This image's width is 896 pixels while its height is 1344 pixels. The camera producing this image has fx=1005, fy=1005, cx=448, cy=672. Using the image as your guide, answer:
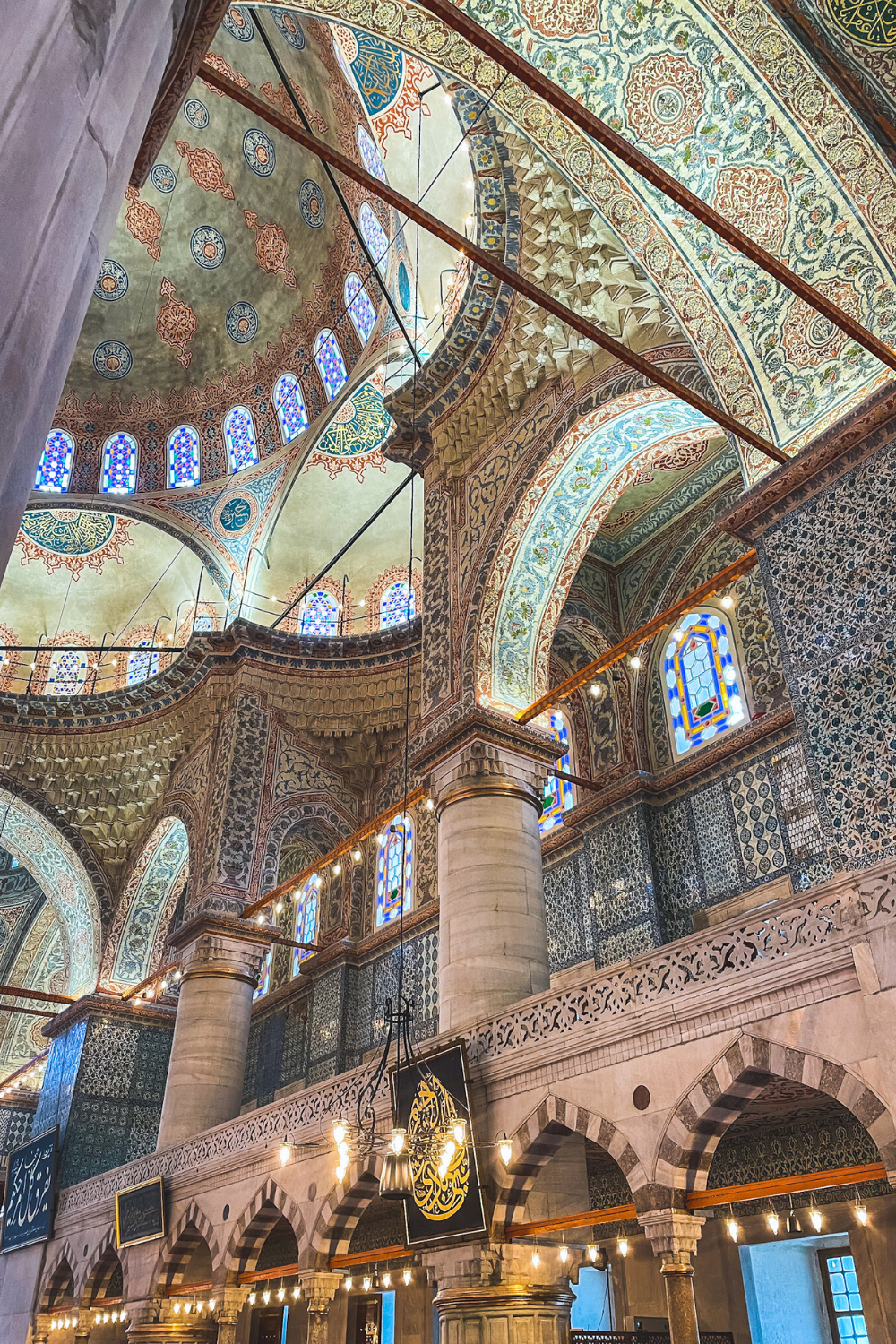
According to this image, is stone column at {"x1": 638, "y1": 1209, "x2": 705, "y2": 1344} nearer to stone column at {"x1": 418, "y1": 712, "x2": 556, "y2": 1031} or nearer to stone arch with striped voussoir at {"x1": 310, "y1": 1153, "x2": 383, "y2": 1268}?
stone column at {"x1": 418, "y1": 712, "x2": 556, "y2": 1031}

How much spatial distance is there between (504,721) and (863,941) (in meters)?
4.08

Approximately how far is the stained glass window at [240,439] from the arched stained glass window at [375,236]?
3604mm

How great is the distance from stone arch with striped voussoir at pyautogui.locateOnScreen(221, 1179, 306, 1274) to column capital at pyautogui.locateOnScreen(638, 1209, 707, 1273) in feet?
13.9

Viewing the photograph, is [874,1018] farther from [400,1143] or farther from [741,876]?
[741,876]

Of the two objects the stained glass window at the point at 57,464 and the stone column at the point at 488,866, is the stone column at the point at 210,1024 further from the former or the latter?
the stained glass window at the point at 57,464

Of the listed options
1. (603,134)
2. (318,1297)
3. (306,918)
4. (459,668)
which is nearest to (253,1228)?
(318,1297)

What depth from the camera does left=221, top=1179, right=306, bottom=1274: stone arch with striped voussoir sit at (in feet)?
27.7

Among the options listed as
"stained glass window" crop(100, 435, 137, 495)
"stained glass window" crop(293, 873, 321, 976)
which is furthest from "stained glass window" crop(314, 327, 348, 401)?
"stained glass window" crop(293, 873, 321, 976)

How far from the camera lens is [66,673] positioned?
16.2m

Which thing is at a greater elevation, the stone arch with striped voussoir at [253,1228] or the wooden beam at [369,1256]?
the stone arch with striped voussoir at [253,1228]

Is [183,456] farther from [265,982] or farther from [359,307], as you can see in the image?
[265,982]

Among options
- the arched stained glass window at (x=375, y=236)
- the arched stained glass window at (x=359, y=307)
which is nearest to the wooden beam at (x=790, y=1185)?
the arched stained glass window at (x=375, y=236)

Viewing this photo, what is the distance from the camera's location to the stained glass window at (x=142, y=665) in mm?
15656

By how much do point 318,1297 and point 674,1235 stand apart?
394cm
